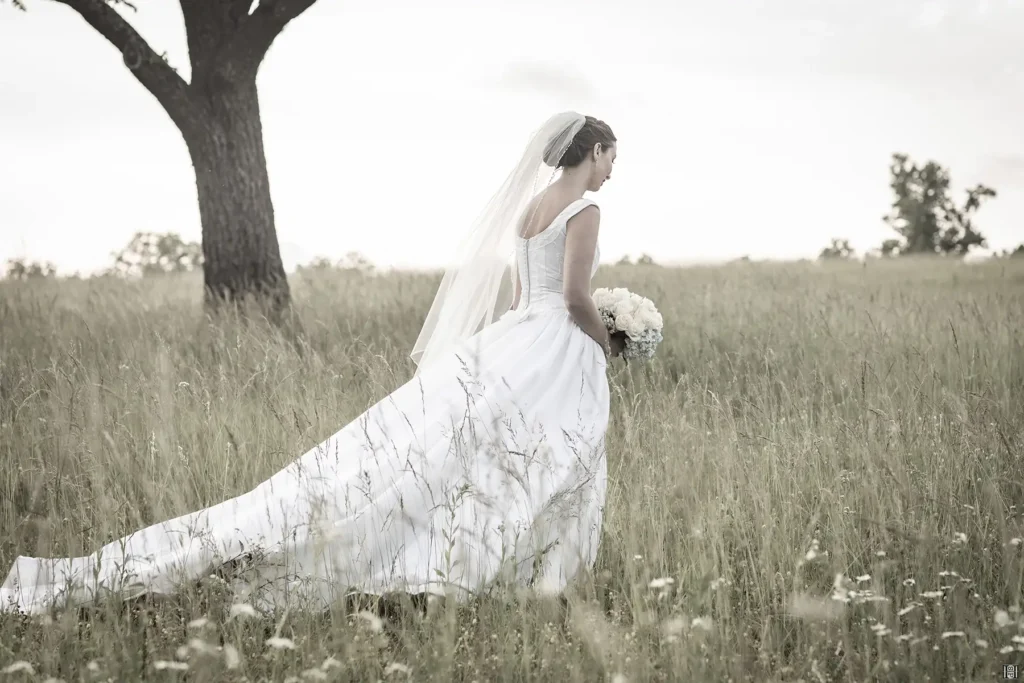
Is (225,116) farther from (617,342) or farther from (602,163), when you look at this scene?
(617,342)

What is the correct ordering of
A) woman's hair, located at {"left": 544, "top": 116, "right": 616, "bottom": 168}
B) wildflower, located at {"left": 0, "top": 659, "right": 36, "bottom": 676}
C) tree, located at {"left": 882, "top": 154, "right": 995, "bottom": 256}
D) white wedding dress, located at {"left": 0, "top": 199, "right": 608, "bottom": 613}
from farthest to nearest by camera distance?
tree, located at {"left": 882, "top": 154, "right": 995, "bottom": 256} → woman's hair, located at {"left": 544, "top": 116, "right": 616, "bottom": 168} → white wedding dress, located at {"left": 0, "top": 199, "right": 608, "bottom": 613} → wildflower, located at {"left": 0, "top": 659, "right": 36, "bottom": 676}

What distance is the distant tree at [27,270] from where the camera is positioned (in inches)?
496

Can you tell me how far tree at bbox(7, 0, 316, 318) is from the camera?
844 centimetres

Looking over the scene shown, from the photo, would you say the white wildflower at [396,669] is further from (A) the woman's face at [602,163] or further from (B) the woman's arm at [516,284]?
(A) the woman's face at [602,163]

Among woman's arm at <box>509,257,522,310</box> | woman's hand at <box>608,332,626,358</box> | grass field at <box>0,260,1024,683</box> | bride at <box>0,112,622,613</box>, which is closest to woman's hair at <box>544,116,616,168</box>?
bride at <box>0,112,622,613</box>

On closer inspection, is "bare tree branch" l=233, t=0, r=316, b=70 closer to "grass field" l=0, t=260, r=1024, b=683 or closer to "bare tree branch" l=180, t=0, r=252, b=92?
"bare tree branch" l=180, t=0, r=252, b=92

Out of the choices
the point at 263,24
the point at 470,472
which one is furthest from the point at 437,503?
the point at 263,24

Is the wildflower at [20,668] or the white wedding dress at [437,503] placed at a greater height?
the white wedding dress at [437,503]

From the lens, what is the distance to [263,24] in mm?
8445

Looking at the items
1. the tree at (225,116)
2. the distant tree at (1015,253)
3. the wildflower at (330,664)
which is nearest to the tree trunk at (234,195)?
the tree at (225,116)

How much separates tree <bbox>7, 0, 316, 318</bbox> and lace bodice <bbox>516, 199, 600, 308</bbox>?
473 cm

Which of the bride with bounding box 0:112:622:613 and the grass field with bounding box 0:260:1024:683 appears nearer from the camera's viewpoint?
the grass field with bounding box 0:260:1024:683

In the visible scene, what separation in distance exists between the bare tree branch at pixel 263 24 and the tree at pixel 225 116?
0.03 feet

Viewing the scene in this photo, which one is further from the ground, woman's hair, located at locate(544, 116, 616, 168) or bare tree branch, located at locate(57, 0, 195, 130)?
bare tree branch, located at locate(57, 0, 195, 130)
